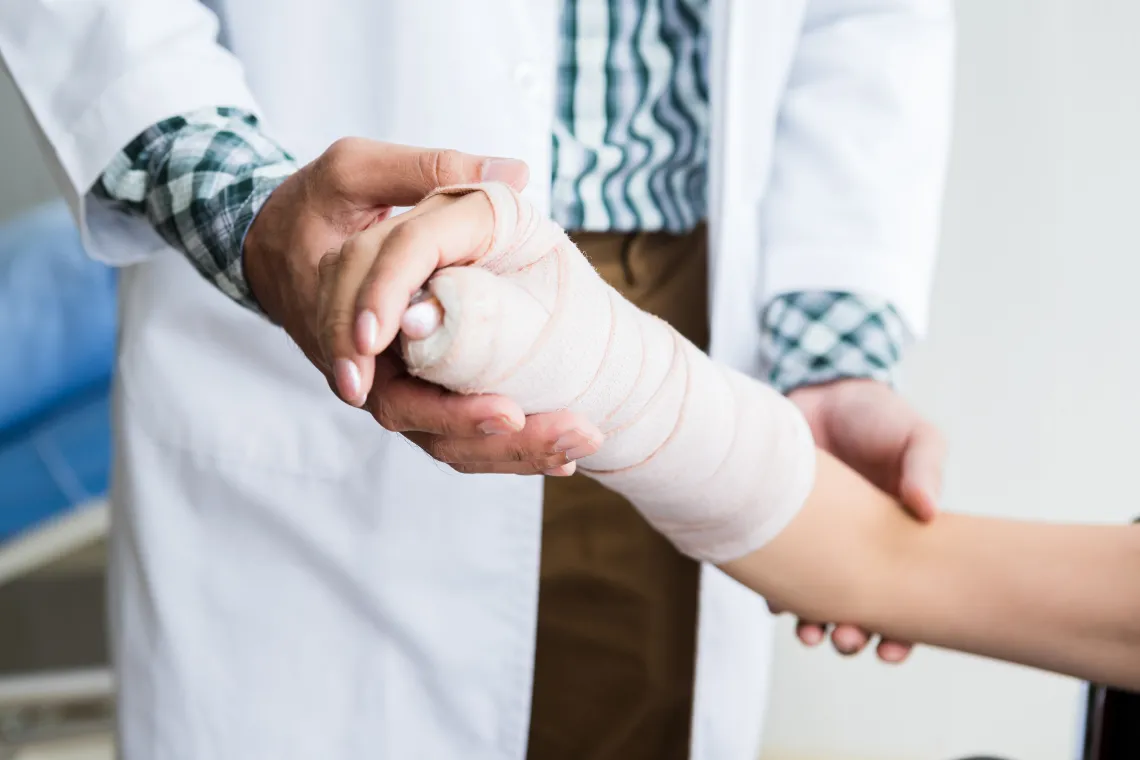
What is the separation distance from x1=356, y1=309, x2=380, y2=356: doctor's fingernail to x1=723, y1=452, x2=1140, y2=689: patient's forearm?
0.41m

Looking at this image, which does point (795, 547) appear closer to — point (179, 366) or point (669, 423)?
point (669, 423)

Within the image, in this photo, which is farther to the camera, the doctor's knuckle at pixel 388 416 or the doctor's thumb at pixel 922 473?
the doctor's thumb at pixel 922 473

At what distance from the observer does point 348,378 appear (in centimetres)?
37

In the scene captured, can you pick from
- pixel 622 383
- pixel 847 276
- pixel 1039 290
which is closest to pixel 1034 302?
pixel 1039 290

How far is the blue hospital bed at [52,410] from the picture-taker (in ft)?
4.54

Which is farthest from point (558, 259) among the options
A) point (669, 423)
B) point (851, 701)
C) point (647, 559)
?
point (851, 701)

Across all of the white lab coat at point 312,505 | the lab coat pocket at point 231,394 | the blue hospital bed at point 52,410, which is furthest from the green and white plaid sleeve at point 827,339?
the blue hospital bed at point 52,410

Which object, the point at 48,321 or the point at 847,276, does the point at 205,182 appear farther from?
the point at 48,321

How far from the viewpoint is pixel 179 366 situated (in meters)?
0.72

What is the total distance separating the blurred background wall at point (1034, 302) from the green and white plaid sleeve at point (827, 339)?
1.42 ft

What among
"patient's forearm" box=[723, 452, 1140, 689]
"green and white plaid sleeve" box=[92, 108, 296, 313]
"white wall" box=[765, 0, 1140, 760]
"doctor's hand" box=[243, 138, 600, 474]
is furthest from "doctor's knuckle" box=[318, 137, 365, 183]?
"white wall" box=[765, 0, 1140, 760]

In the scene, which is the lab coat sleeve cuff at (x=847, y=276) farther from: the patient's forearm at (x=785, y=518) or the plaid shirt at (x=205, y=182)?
the plaid shirt at (x=205, y=182)

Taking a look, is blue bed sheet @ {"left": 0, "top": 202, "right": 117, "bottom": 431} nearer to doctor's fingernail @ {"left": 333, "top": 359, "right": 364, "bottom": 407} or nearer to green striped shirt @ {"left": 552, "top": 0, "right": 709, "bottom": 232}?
green striped shirt @ {"left": 552, "top": 0, "right": 709, "bottom": 232}

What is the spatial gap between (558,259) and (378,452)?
0.99 feet
